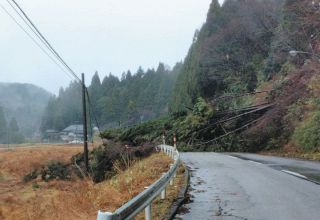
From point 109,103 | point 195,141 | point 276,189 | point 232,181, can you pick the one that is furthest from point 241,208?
point 109,103

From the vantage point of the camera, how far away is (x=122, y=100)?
129250 mm

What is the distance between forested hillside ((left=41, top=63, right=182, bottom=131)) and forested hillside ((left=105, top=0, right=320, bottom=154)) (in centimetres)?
5544

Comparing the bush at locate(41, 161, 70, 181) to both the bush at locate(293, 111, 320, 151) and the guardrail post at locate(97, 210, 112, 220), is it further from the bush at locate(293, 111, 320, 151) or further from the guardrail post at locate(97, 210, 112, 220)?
the guardrail post at locate(97, 210, 112, 220)

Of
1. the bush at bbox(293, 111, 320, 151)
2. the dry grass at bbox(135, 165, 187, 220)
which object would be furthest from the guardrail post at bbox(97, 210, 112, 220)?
the bush at bbox(293, 111, 320, 151)

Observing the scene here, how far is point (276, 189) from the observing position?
12383 millimetres

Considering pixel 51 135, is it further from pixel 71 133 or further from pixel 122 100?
pixel 122 100

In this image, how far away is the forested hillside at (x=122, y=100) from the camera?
122 m

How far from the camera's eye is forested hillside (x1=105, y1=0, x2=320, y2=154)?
34688 millimetres

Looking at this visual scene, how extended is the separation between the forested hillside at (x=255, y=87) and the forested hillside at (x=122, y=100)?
55.4 metres

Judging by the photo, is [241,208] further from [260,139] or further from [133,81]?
[133,81]

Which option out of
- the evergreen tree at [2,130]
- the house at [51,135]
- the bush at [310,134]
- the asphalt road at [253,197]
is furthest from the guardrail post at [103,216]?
the evergreen tree at [2,130]

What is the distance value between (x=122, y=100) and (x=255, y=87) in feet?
260

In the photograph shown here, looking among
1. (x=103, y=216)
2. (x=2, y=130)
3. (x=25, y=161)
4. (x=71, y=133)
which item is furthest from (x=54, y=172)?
(x=2, y=130)

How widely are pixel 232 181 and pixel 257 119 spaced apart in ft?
80.3
